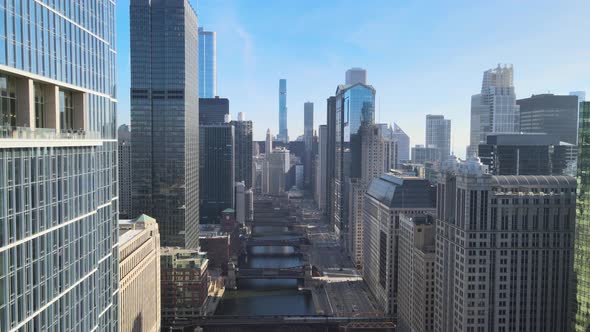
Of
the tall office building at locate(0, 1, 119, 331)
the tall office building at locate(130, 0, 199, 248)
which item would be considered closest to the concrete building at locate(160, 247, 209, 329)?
the tall office building at locate(130, 0, 199, 248)

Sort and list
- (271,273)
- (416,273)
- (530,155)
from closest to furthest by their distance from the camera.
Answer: (416,273)
(530,155)
(271,273)

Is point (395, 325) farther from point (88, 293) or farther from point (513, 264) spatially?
point (88, 293)

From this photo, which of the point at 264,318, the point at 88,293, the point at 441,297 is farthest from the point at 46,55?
the point at 264,318

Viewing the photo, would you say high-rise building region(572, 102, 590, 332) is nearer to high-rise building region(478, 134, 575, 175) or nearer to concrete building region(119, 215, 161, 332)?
concrete building region(119, 215, 161, 332)

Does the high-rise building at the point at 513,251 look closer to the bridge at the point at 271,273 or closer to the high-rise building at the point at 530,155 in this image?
the high-rise building at the point at 530,155

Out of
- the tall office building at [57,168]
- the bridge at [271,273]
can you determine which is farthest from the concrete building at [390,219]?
the tall office building at [57,168]

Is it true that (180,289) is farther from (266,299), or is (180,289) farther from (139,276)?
(139,276)

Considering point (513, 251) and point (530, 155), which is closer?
point (513, 251)

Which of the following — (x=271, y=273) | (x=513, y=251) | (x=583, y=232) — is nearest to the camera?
(x=583, y=232)

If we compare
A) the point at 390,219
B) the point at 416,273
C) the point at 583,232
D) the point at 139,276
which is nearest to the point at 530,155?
the point at 390,219
